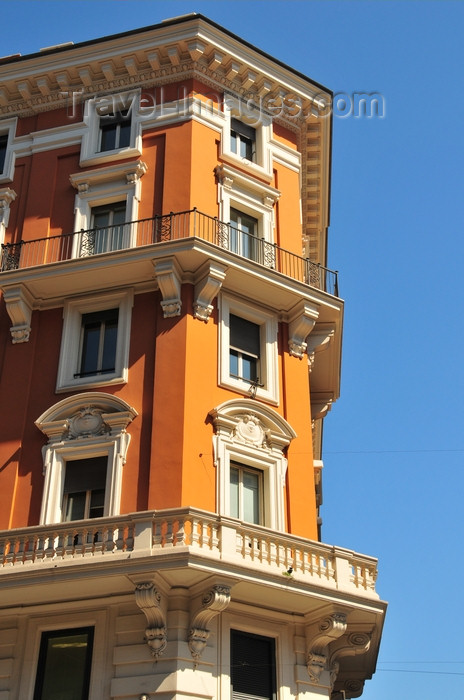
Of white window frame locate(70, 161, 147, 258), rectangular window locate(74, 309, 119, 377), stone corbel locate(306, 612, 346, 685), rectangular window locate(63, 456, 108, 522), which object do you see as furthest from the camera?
white window frame locate(70, 161, 147, 258)

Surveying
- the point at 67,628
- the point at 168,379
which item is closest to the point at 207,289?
the point at 168,379

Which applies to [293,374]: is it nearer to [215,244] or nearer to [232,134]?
[215,244]

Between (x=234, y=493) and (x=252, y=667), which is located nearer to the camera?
(x=252, y=667)

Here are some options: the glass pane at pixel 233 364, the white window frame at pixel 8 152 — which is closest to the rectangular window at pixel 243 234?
the glass pane at pixel 233 364

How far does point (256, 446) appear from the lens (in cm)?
2309

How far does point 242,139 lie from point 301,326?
7.01 metres

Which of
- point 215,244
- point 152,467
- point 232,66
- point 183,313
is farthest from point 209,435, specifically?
point 232,66

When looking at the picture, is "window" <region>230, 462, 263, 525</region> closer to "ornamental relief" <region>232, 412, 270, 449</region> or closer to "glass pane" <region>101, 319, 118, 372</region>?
"ornamental relief" <region>232, 412, 270, 449</region>

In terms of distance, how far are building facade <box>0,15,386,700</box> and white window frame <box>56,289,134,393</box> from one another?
6cm

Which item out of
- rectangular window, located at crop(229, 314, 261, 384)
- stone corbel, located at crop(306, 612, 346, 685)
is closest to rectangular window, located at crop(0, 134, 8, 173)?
rectangular window, located at crop(229, 314, 261, 384)

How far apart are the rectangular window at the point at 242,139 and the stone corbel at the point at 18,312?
8.18 metres

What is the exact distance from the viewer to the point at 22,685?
19625 millimetres

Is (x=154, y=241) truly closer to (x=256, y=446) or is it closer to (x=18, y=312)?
(x=18, y=312)

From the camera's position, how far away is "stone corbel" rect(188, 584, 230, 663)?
19156 mm
